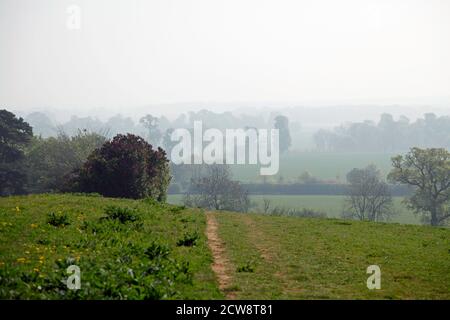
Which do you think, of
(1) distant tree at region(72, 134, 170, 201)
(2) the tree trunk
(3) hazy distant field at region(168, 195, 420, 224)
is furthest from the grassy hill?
(3) hazy distant field at region(168, 195, 420, 224)

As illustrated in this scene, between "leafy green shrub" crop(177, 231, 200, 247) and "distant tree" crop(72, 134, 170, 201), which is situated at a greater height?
"distant tree" crop(72, 134, 170, 201)

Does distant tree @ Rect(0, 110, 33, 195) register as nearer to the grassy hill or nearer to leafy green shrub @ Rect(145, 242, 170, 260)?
the grassy hill

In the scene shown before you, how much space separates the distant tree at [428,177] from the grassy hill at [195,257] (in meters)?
66.0

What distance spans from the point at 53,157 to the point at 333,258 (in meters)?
Answer: 72.5

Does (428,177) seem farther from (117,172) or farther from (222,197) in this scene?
(117,172)

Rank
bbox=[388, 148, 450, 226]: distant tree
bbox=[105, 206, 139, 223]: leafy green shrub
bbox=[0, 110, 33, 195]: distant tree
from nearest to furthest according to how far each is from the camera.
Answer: bbox=[105, 206, 139, 223]: leafy green shrub < bbox=[0, 110, 33, 195]: distant tree < bbox=[388, 148, 450, 226]: distant tree

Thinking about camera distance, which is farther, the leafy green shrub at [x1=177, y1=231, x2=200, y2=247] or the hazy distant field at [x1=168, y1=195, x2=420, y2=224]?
the hazy distant field at [x1=168, y1=195, x2=420, y2=224]

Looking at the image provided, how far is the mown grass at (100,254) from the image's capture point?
15.0 m

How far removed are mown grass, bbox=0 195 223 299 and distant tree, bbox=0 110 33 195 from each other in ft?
168

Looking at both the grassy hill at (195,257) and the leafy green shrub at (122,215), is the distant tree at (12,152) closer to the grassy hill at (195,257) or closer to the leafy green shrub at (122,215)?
the grassy hill at (195,257)

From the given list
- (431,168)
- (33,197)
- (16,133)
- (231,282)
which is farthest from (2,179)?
(431,168)

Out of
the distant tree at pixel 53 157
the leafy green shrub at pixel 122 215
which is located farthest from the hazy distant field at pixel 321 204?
the leafy green shrub at pixel 122 215

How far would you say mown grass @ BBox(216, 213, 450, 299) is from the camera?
58.1 feet

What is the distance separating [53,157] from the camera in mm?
86562
